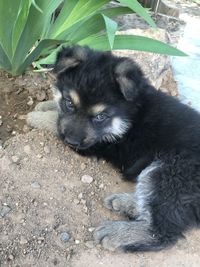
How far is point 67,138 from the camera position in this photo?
327 centimetres

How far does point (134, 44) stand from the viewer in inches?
145

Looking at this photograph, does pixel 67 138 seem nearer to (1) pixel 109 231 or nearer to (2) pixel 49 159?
(2) pixel 49 159

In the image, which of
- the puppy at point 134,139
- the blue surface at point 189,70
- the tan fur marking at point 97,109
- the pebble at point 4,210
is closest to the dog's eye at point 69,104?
the puppy at point 134,139

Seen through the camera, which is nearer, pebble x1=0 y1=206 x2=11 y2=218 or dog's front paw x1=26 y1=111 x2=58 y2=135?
pebble x1=0 y1=206 x2=11 y2=218

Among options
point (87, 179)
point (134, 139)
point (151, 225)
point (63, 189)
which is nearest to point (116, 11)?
point (134, 139)

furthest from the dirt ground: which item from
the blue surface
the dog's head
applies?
the blue surface

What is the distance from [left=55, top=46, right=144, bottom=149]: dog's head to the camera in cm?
323

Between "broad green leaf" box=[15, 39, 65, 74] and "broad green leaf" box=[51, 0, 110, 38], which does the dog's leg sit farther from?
"broad green leaf" box=[51, 0, 110, 38]

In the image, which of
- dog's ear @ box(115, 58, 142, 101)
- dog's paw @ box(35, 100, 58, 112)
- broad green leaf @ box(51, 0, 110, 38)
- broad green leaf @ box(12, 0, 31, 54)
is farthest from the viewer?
dog's paw @ box(35, 100, 58, 112)

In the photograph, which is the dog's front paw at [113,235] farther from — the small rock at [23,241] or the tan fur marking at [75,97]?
the tan fur marking at [75,97]

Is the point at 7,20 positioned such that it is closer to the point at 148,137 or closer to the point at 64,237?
the point at 148,137

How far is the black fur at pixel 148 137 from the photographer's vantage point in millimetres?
2980

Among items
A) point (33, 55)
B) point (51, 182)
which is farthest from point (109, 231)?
point (33, 55)

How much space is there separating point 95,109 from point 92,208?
71 centimetres
